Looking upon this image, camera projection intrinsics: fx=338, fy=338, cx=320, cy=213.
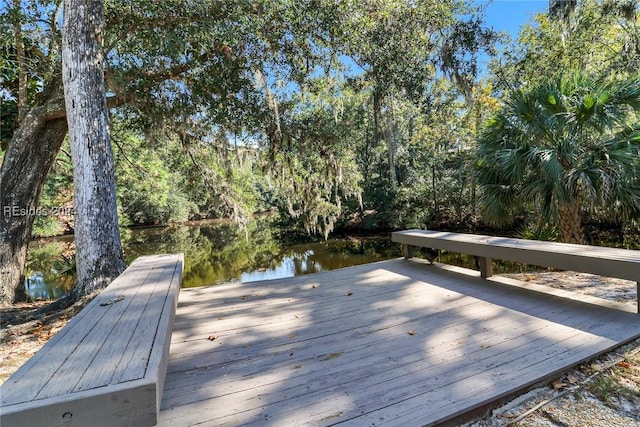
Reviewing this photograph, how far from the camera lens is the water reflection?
28.9ft

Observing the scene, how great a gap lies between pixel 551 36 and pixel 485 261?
975 centimetres

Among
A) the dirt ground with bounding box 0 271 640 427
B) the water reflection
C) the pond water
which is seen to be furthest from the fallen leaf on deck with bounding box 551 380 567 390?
the water reflection

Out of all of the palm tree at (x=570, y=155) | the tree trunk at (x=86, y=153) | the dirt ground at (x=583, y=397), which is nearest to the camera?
the dirt ground at (x=583, y=397)

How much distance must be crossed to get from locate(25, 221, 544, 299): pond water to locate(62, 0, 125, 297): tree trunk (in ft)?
11.1

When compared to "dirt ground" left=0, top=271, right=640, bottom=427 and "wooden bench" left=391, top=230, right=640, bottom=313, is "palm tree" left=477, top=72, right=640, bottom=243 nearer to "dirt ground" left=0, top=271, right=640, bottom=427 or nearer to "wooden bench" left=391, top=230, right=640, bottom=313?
"wooden bench" left=391, top=230, right=640, bottom=313

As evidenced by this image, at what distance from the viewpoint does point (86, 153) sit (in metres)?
3.89

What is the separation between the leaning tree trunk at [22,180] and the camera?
462 cm

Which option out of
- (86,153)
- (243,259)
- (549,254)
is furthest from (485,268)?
(243,259)

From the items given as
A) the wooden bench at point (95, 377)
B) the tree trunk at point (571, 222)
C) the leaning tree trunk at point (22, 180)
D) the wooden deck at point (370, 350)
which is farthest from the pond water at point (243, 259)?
the wooden bench at point (95, 377)

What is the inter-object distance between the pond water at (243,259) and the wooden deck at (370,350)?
3.85 meters

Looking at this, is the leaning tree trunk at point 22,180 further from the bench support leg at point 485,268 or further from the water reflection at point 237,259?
the bench support leg at point 485,268

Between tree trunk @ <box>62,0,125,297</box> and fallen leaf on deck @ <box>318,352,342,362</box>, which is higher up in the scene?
tree trunk @ <box>62,0,125,297</box>

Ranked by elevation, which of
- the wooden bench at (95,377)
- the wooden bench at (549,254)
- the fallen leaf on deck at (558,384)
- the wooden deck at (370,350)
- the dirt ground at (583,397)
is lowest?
the dirt ground at (583,397)

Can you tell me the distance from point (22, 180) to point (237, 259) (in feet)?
25.1
